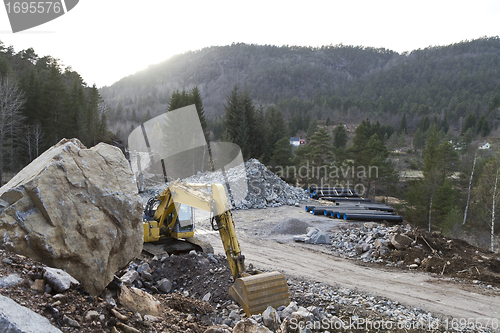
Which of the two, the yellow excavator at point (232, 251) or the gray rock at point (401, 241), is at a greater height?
the yellow excavator at point (232, 251)

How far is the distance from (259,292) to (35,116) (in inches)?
1378

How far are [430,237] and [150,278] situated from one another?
415 inches

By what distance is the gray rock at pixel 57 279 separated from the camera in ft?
11.2

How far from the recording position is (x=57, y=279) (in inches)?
136

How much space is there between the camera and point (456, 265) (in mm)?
10055

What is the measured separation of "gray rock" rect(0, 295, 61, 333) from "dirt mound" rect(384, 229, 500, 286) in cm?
1082

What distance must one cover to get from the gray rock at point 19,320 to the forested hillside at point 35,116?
27.5 metres

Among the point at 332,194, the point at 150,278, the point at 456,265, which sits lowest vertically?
the point at 332,194

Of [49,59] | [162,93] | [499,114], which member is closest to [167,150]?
[49,59]

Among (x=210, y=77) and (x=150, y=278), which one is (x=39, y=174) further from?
(x=210, y=77)

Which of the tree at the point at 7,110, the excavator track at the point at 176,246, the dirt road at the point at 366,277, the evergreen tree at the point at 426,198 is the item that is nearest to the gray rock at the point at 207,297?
the excavator track at the point at 176,246

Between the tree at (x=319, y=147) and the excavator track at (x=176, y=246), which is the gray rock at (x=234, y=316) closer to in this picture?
the excavator track at (x=176, y=246)

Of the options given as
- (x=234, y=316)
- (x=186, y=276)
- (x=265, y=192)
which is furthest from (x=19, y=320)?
(x=265, y=192)

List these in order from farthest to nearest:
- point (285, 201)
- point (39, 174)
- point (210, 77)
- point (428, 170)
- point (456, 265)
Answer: point (210, 77), point (428, 170), point (285, 201), point (456, 265), point (39, 174)
